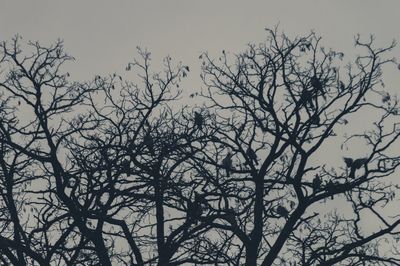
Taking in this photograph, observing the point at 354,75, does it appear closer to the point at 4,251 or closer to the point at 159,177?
the point at 159,177

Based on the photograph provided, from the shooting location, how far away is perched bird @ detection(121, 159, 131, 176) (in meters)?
16.8

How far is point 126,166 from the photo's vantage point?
16.9 metres

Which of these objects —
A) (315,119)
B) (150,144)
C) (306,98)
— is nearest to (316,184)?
(315,119)

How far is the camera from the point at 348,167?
16.5 m

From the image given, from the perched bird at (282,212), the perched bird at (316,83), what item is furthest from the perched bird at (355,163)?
the perched bird at (282,212)

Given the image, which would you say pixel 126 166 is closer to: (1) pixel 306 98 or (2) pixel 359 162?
(1) pixel 306 98

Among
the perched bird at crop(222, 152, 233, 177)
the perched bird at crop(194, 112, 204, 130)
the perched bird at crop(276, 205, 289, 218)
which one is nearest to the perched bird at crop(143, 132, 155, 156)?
the perched bird at crop(194, 112, 204, 130)

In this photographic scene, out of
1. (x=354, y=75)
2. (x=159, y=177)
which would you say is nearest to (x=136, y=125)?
(x=159, y=177)

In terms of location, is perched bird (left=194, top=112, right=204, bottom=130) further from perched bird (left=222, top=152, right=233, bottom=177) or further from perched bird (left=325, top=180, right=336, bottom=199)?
perched bird (left=325, top=180, right=336, bottom=199)

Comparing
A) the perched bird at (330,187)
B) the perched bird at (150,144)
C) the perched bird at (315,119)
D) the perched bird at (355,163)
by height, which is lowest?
the perched bird at (330,187)

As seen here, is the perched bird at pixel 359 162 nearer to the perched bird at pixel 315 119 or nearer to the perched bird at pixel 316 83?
the perched bird at pixel 315 119

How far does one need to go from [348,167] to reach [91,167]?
18.0ft

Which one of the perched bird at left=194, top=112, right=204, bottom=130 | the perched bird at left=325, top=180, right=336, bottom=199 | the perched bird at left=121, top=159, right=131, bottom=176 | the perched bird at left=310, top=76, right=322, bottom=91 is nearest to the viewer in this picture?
the perched bird at left=325, top=180, right=336, bottom=199

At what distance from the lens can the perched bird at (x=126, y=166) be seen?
1683cm
